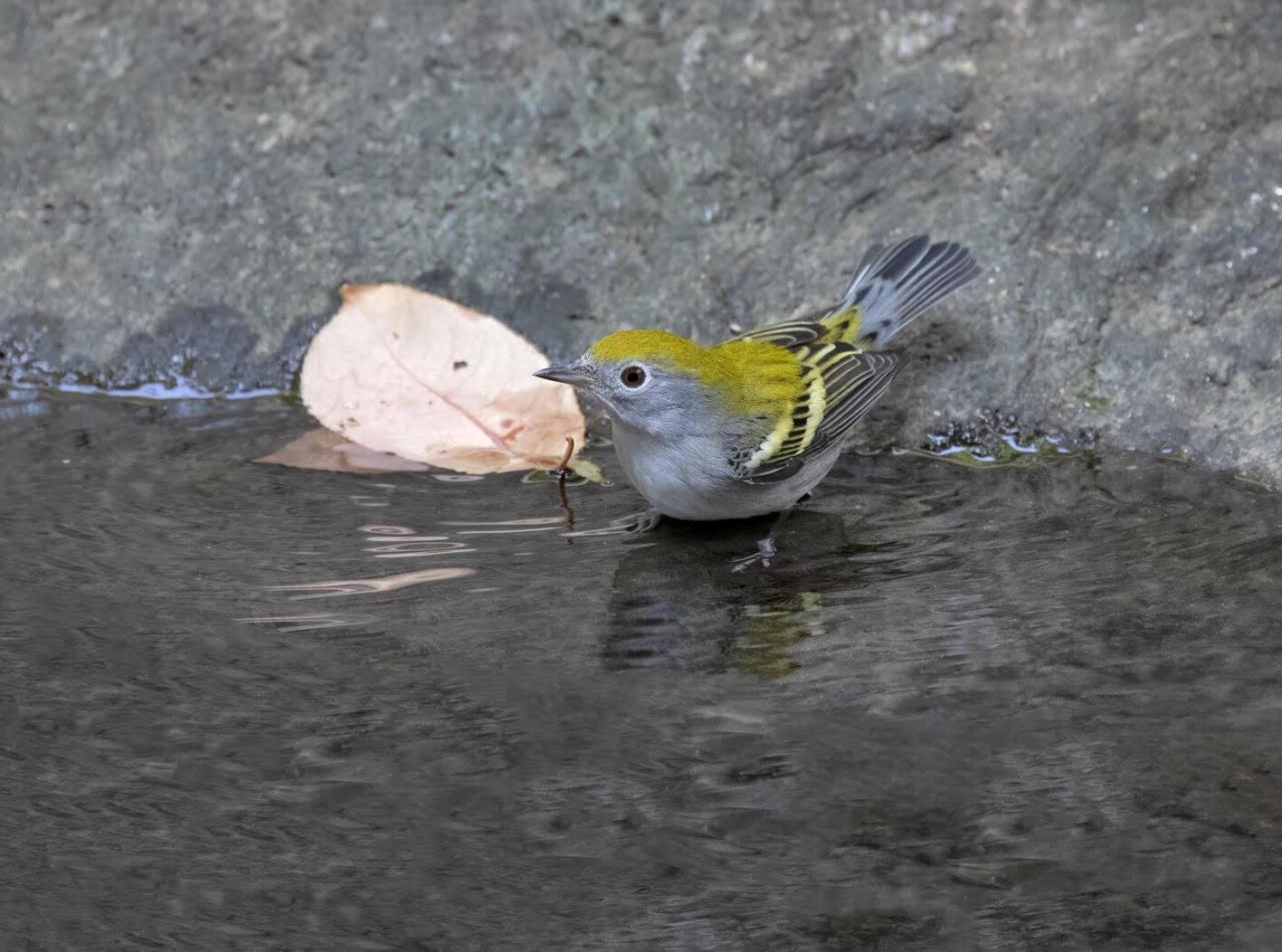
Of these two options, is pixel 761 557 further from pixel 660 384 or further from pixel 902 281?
pixel 902 281

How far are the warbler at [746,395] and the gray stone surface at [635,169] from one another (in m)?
0.31

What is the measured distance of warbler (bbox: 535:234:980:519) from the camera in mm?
4945

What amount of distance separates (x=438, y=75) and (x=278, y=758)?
11.9ft

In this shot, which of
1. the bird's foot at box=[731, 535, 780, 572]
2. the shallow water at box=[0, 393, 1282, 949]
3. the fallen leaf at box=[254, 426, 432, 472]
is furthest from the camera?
the fallen leaf at box=[254, 426, 432, 472]

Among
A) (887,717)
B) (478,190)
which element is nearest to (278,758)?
(887,717)

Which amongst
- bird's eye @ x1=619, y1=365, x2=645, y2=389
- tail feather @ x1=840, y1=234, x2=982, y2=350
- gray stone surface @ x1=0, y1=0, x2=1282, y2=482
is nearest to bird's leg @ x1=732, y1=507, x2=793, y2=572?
bird's eye @ x1=619, y1=365, x2=645, y2=389

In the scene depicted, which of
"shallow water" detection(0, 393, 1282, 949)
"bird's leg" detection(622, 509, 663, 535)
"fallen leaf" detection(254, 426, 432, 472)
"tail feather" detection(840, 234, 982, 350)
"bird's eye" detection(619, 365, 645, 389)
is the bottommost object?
"shallow water" detection(0, 393, 1282, 949)

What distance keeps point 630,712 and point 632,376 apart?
1487mm

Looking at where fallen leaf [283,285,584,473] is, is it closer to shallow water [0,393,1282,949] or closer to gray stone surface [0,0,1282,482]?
shallow water [0,393,1282,949]

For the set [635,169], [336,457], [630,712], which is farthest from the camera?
[635,169]

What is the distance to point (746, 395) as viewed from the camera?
5254mm

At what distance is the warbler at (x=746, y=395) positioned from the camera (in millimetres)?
4945

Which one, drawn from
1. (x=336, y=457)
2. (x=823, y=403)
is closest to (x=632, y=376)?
(x=823, y=403)

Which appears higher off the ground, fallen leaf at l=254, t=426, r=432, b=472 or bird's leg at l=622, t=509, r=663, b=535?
fallen leaf at l=254, t=426, r=432, b=472
